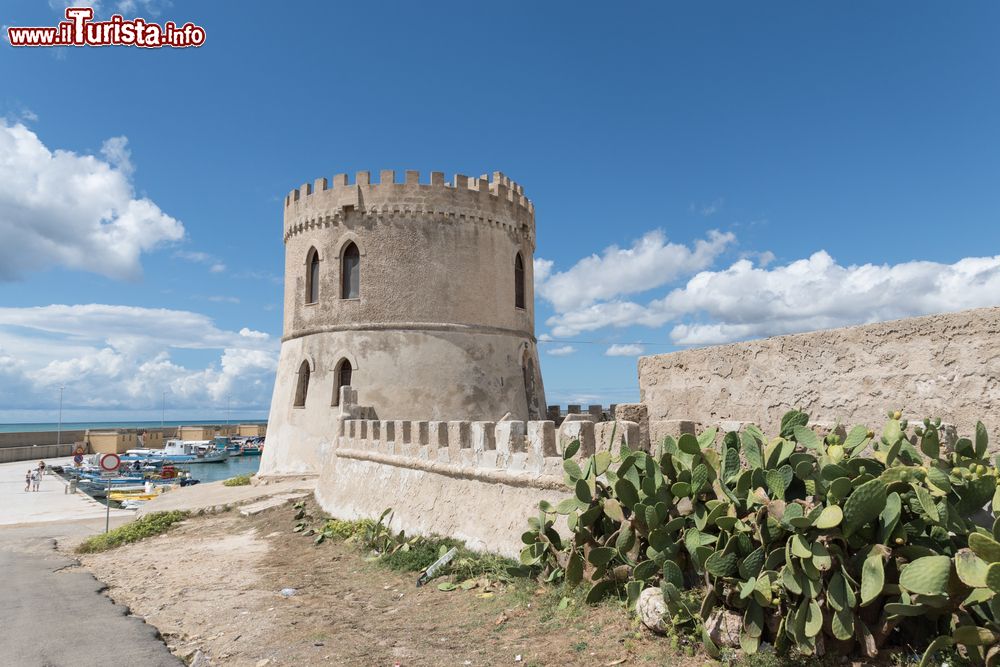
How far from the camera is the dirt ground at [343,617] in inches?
231

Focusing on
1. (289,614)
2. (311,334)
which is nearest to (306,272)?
(311,334)

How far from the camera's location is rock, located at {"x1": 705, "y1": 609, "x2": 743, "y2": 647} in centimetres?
498

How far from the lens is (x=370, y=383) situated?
725 inches

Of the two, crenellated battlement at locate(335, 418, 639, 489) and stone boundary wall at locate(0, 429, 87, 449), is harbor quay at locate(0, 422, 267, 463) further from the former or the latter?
crenellated battlement at locate(335, 418, 639, 489)

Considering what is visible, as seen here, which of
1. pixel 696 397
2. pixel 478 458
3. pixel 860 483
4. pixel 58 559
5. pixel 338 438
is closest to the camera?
pixel 860 483

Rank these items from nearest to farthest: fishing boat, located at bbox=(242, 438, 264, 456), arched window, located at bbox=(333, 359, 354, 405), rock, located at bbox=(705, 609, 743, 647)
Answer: rock, located at bbox=(705, 609, 743, 647)
arched window, located at bbox=(333, 359, 354, 405)
fishing boat, located at bbox=(242, 438, 264, 456)

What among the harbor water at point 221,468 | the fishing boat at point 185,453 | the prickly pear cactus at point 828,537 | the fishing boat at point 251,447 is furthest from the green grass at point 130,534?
the fishing boat at point 251,447

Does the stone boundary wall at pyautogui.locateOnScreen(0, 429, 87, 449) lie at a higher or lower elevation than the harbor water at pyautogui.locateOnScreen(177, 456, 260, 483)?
higher

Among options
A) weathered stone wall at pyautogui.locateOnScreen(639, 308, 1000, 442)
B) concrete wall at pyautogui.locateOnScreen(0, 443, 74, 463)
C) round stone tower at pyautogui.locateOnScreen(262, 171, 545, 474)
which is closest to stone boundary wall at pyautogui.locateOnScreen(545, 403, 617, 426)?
round stone tower at pyautogui.locateOnScreen(262, 171, 545, 474)

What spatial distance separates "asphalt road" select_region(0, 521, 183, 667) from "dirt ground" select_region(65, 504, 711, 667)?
30 centimetres

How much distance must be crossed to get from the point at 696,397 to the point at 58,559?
1389 cm

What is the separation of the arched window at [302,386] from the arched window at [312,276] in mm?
2026

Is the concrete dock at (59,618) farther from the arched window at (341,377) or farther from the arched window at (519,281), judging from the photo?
the arched window at (519,281)

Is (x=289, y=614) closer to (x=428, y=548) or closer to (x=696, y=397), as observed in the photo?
(x=428, y=548)
